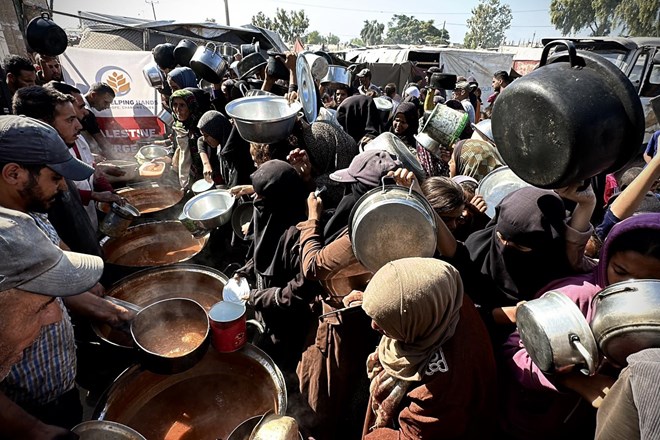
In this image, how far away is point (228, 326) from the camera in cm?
192

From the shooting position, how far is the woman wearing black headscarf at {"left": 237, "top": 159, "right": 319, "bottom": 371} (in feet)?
7.77

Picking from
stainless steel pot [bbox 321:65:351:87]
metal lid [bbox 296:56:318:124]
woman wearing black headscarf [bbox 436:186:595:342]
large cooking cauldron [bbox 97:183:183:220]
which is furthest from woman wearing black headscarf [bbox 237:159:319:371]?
stainless steel pot [bbox 321:65:351:87]

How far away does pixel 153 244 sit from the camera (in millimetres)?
3482

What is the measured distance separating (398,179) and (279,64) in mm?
4279

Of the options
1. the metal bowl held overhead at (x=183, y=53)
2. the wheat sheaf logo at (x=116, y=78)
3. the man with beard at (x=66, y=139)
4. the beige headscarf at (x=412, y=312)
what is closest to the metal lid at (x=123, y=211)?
the man with beard at (x=66, y=139)

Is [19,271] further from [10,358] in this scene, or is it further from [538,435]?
[538,435]

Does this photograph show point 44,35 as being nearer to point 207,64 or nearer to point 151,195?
point 207,64

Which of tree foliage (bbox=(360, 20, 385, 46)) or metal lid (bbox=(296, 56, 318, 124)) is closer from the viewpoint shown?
metal lid (bbox=(296, 56, 318, 124))

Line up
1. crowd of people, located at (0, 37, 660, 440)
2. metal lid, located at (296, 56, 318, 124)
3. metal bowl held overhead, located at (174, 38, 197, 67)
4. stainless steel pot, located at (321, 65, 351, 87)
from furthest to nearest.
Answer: metal bowl held overhead, located at (174, 38, 197, 67), stainless steel pot, located at (321, 65, 351, 87), metal lid, located at (296, 56, 318, 124), crowd of people, located at (0, 37, 660, 440)

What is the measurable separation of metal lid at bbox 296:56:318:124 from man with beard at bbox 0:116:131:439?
219cm

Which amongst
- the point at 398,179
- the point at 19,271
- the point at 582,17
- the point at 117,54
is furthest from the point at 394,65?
the point at 582,17

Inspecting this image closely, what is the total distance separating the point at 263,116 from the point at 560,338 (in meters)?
3.30

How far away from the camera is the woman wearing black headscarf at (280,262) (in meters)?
2.37

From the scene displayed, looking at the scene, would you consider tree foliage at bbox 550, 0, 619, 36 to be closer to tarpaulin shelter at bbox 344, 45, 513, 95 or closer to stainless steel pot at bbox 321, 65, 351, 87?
tarpaulin shelter at bbox 344, 45, 513, 95
